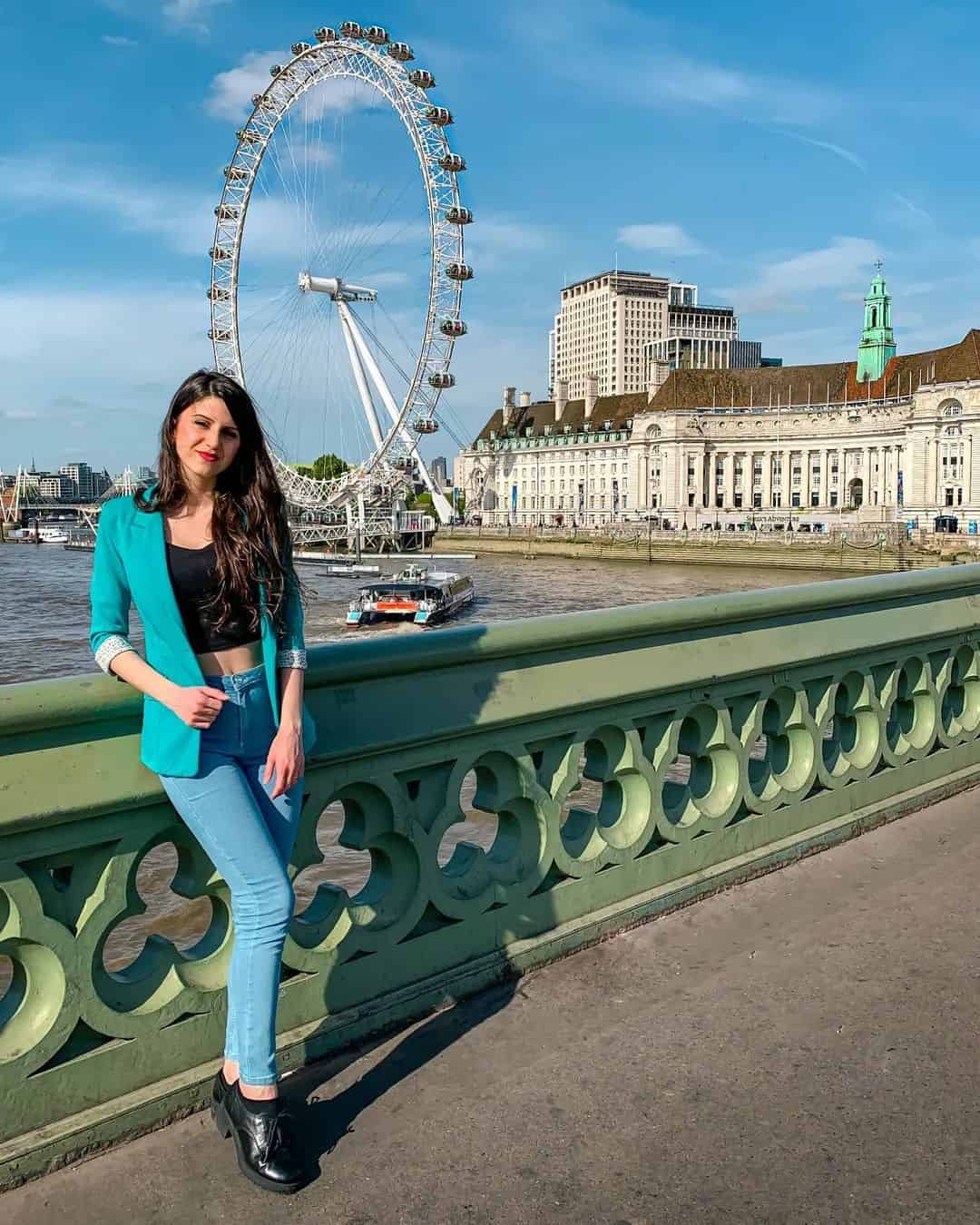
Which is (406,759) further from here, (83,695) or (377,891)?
(83,695)

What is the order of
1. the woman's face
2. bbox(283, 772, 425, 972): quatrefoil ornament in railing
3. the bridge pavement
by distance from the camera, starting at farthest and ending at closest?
bbox(283, 772, 425, 972): quatrefoil ornament in railing < the woman's face < the bridge pavement

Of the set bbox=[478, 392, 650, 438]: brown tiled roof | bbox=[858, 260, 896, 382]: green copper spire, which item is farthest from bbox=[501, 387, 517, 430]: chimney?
bbox=[858, 260, 896, 382]: green copper spire

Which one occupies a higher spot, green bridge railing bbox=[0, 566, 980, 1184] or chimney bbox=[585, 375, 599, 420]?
chimney bbox=[585, 375, 599, 420]

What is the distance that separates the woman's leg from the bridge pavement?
23 centimetres

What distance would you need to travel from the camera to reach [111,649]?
205 cm

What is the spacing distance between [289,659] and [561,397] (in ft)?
452

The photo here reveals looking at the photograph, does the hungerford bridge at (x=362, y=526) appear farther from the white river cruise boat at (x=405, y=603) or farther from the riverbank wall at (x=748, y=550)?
the white river cruise boat at (x=405, y=603)

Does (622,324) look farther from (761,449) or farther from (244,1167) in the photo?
(244,1167)

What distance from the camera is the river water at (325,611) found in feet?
25.6

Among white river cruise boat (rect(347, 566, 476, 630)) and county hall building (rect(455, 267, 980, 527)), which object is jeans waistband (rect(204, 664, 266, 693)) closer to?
white river cruise boat (rect(347, 566, 476, 630))

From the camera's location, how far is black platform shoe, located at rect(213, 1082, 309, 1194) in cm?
204

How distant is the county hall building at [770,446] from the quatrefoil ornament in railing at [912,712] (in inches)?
3398

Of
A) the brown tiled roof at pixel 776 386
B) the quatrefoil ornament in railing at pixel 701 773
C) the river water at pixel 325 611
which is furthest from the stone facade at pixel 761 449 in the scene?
the quatrefoil ornament in railing at pixel 701 773

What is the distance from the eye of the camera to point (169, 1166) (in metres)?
2.12
